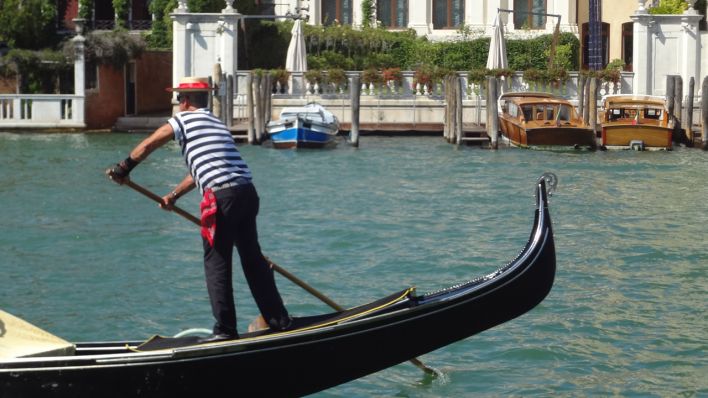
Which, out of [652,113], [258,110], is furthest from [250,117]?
[652,113]

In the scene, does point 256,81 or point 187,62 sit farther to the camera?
point 187,62

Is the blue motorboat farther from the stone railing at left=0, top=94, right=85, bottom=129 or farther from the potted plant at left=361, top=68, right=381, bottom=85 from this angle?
the stone railing at left=0, top=94, right=85, bottom=129

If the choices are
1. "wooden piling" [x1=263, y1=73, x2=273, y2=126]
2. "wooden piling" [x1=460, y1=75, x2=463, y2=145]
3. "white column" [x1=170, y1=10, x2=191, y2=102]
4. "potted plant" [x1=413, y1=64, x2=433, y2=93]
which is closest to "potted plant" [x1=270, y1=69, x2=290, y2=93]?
"wooden piling" [x1=263, y1=73, x2=273, y2=126]

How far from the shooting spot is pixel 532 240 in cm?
525

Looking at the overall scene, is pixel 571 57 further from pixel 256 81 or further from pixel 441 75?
pixel 256 81

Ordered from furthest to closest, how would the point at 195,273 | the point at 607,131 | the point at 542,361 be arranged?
the point at 607,131
the point at 195,273
the point at 542,361

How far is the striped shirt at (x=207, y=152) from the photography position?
198 inches

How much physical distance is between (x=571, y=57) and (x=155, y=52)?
6380 millimetres

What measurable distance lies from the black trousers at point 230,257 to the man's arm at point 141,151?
0.86 feet

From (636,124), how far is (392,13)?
743 cm

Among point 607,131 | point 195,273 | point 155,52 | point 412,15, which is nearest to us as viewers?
point 195,273

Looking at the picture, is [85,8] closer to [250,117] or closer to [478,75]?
[250,117]

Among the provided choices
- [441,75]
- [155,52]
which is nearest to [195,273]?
[441,75]

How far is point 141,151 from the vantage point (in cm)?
506
